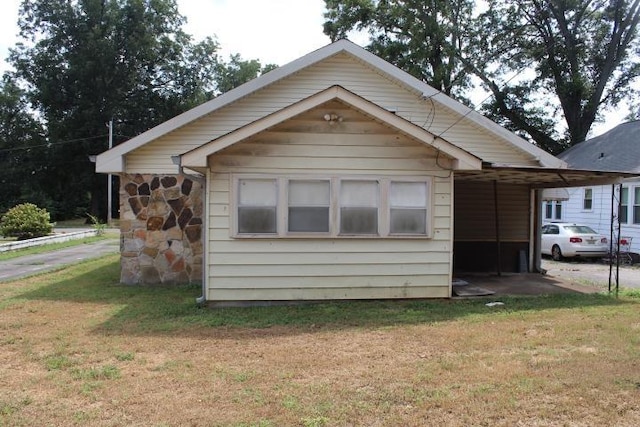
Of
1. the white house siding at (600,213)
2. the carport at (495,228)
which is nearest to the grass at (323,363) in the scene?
the carport at (495,228)

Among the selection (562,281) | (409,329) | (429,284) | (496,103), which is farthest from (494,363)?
(496,103)

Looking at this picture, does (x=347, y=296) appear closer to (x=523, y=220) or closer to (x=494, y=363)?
(x=494, y=363)

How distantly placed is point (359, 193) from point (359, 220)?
0.45 metres

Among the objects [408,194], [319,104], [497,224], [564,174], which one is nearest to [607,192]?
[497,224]

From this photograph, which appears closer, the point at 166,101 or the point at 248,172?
the point at 248,172

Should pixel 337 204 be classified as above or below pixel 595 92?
below

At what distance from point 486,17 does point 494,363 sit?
1181 inches

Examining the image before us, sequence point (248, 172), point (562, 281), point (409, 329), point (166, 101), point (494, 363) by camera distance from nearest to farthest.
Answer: point (494, 363) → point (409, 329) → point (248, 172) → point (562, 281) → point (166, 101)

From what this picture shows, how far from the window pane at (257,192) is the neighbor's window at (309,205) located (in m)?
0.30

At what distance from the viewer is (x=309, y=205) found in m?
8.28

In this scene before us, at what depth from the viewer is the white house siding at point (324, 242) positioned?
813cm

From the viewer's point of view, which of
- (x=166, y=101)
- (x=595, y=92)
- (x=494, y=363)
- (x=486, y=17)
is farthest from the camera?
(x=166, y=101)

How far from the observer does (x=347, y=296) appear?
8375 millimetres

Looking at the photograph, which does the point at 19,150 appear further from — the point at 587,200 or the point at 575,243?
the point at 575,243
